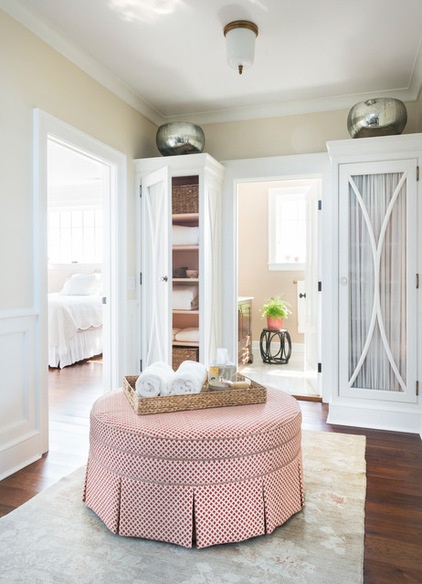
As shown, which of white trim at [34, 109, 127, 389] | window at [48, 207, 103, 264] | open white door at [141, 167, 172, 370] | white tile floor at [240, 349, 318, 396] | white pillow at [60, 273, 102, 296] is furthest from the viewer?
window at [48, 207, 103, 264]

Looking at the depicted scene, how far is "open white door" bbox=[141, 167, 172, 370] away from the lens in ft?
12.0

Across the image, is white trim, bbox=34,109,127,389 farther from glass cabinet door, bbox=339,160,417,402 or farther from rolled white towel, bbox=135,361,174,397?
glass cabinet door, bbox=339,160,417,402

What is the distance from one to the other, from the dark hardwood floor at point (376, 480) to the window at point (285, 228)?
2733mm

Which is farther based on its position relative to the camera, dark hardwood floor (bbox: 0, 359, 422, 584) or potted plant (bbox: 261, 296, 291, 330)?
potted plant (bbox: 261, 296, 291, 330)

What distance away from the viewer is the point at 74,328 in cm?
566

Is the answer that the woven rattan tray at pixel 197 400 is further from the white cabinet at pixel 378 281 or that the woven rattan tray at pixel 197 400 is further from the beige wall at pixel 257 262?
the beige wall at pixel 257 262

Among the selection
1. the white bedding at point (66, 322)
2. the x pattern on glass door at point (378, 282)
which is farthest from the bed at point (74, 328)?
the x pattern on glass door at point (378, 282)

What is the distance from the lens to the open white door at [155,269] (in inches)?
144

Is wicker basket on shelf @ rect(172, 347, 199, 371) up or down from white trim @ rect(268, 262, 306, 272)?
down

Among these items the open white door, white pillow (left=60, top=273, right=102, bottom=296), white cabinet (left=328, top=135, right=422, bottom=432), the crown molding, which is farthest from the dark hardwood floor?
white pillow (left=60, top=273, right=102, bottom=296)

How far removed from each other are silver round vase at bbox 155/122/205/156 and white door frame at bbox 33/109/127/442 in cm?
39

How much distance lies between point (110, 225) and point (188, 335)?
1174mm

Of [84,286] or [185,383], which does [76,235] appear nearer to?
[84,286]

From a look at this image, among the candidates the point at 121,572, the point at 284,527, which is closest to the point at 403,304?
the point at 284,527
